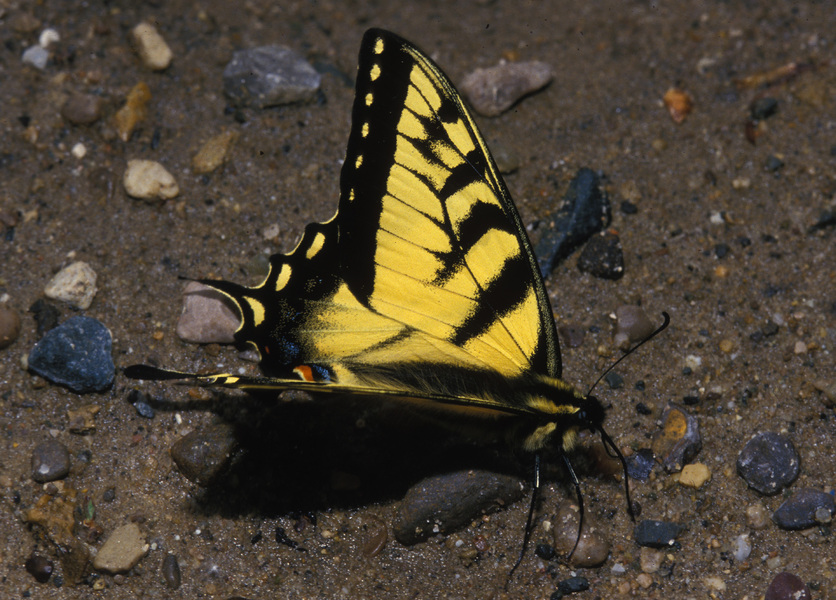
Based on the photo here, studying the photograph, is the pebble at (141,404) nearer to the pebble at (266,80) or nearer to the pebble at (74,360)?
the pebble at (74,360)

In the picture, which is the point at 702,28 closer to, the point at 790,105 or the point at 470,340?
the point at 790,105

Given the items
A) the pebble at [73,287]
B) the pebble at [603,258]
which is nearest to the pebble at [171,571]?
the pebble at [73,287]

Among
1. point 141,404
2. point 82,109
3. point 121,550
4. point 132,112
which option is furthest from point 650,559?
point 82,109

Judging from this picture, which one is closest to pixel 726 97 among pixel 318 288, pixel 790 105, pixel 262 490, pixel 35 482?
pixel 790 105

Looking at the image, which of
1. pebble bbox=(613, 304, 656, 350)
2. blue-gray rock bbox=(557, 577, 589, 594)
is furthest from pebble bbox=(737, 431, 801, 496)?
blue-gray rock bbox=(557, 577, 589, 594)

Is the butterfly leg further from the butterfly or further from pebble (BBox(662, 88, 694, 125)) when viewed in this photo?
pebble (BBox(662, 88, 694, 125))

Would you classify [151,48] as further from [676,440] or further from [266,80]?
[676,440]
